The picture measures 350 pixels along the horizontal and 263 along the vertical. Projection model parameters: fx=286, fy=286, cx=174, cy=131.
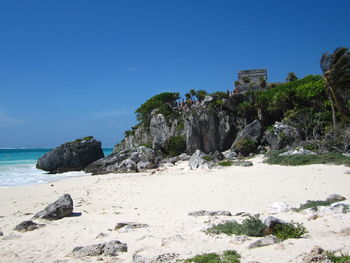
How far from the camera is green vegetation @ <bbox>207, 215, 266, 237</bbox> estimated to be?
5195 mm

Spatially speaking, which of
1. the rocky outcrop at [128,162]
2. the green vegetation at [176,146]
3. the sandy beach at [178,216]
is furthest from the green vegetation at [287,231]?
the green vegetation at [176,146]

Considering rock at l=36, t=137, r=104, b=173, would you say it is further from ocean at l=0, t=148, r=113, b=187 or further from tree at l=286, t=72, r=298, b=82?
tree at l=286, t=72, r=298, b=82

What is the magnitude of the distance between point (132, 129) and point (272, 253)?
3755cm

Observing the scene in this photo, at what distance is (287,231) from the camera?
498 centimetres

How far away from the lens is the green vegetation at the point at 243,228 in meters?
5.20

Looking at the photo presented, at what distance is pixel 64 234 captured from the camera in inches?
250

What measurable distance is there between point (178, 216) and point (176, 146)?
2147cm

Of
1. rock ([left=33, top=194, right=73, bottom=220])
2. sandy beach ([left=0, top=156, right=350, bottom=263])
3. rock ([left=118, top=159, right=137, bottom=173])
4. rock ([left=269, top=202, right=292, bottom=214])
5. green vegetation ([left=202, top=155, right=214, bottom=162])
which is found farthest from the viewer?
rock ([left=118, top=159, right=137, bottom=173])

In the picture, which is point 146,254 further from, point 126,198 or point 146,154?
point 146,154

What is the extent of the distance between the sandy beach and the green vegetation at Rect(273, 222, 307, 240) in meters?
0.15

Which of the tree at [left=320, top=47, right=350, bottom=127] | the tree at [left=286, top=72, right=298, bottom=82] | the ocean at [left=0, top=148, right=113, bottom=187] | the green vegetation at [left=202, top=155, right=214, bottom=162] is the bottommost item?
the ocean at [left=0, top=148, right=113, bottom=187]

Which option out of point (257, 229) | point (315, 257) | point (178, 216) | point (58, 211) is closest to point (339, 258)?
point (315, 257)

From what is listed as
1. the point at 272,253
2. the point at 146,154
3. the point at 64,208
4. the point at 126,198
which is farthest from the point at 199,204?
the point at 146,154

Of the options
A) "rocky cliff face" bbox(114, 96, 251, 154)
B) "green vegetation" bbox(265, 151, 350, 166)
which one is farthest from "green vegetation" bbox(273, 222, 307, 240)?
"rocky cliff face" bbox(114, 96, 251, 154)
